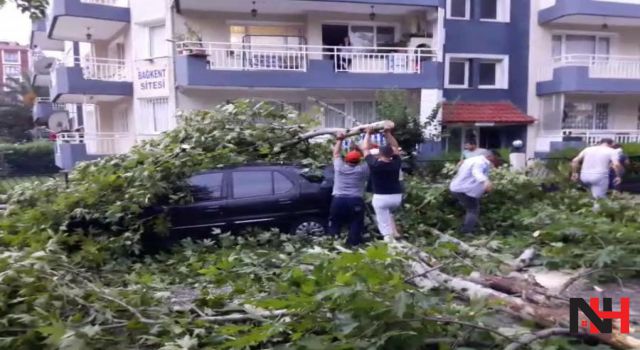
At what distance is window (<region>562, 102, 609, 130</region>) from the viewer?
22.0 m

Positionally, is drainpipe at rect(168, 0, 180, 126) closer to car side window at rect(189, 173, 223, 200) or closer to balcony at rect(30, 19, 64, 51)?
car side window at rect(189, 173, 223, 200)

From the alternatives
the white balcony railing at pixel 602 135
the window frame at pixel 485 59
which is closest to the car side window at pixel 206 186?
the window frame at pixel 485 59

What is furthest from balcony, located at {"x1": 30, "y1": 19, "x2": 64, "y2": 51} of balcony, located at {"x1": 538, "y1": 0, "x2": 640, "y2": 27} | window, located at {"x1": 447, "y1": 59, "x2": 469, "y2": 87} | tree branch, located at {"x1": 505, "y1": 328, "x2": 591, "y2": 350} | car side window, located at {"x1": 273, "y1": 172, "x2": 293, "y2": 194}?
tree branch, located at {"x1": 505, "y1": 328, "x2": 591, "y2": 350}

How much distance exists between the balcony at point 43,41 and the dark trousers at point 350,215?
879 inches

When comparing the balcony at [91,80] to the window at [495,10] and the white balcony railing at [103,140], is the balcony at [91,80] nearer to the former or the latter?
the white balcony railing at [103,140]

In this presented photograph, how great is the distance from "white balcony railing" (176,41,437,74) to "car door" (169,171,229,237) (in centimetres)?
973

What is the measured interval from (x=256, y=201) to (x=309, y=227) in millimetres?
897

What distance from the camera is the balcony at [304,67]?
17.3 metres

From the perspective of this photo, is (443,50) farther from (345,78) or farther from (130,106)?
(130,106)

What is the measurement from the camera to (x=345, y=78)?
18.5 metres

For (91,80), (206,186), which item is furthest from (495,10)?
(206,186)

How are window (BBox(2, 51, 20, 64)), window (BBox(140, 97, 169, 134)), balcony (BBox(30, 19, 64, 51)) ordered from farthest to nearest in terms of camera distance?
window (BBox(2, 51, 20, 64)) < balcony (BBox(30, 19, 64, 51)) < window (BBox(140, 97, 169, 134))

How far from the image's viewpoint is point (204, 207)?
8078 mm

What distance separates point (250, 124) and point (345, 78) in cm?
933
